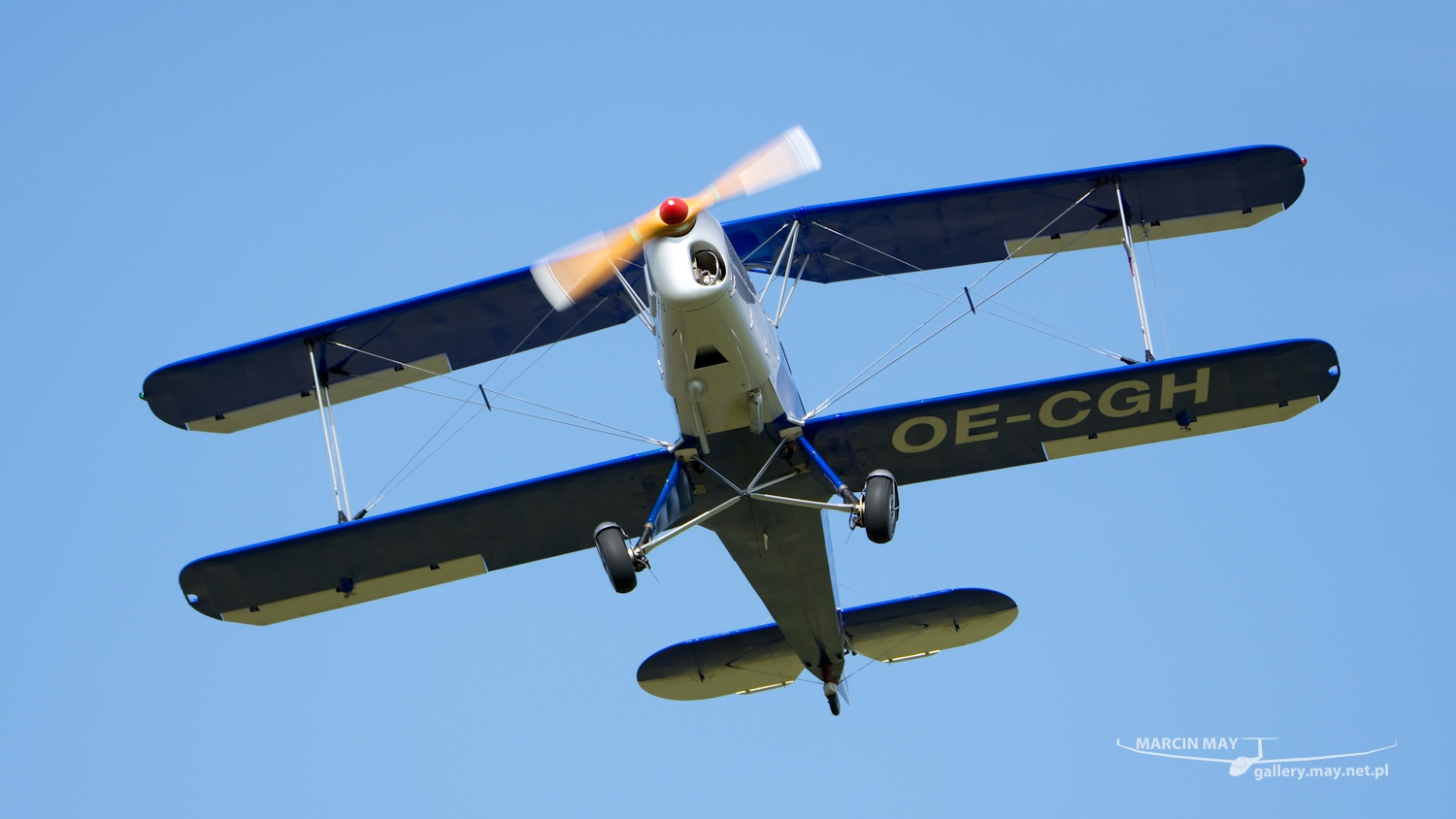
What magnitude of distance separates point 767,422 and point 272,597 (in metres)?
4.70

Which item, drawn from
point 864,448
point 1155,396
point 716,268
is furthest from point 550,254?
point 1155,396

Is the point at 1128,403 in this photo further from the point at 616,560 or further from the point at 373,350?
the point at 373,350

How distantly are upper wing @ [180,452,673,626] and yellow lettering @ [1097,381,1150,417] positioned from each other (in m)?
3.53

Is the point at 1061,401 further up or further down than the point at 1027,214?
further down

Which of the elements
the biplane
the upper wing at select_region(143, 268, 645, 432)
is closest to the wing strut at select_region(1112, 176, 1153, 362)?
the biplane

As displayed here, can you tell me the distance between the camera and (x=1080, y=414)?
12859mm

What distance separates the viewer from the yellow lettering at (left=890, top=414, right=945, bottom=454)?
12.6 m

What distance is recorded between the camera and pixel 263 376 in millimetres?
14445

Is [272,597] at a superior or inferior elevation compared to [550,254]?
inferior

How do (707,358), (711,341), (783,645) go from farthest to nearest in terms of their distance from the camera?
(783,645), (707,358), (711,341)

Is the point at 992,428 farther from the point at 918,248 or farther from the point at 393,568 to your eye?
the point at 393,568

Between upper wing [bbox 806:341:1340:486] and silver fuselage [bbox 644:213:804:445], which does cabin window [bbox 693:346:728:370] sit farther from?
upper wing [bbox 806:341:1340:486]

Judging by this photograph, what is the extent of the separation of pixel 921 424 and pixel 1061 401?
1.11 metres

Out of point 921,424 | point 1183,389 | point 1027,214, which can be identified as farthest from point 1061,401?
point 1027,214
